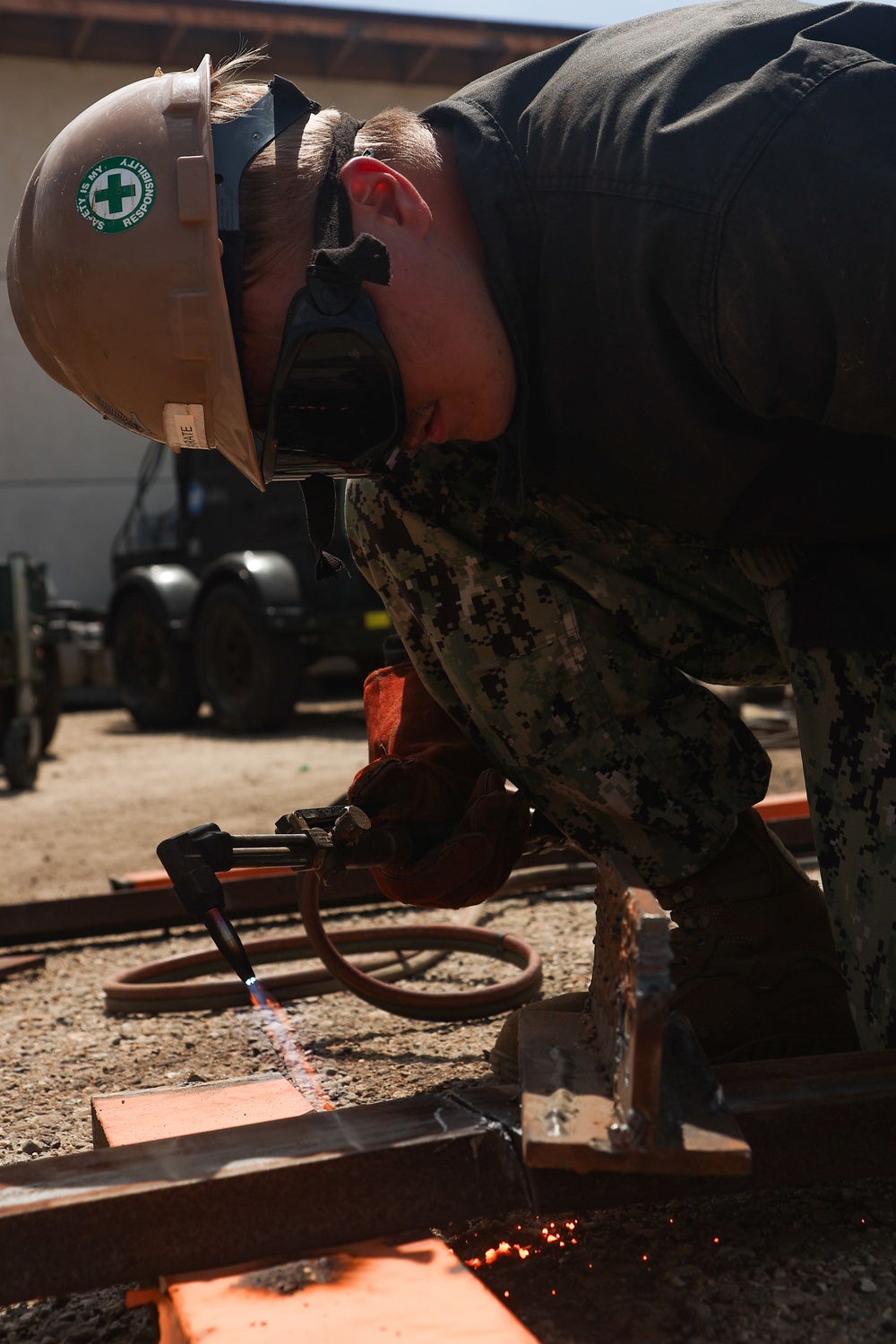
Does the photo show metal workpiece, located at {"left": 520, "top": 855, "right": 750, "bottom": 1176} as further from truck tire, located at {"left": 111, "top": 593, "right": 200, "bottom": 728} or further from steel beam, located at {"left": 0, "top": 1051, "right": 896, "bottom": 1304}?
truck tire, located at {"left": 111, "top": 593, "right": 200, "bottom": 728}

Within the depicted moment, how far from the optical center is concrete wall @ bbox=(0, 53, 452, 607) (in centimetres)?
1227

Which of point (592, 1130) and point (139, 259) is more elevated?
point (139, 259)

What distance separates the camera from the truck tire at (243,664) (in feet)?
24.3

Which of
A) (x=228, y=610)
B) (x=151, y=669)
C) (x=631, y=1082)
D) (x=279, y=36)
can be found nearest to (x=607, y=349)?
(x=631, y=1082)

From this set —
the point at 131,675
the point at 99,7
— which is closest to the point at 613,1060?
the point at 131,675

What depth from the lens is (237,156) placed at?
1.36 m

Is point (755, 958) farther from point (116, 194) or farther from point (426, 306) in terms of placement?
point (116, 194)

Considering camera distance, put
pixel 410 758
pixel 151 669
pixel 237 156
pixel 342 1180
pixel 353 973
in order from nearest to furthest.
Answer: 1. pixel 342 1180
2. pixel 237 156
3. pixel 410 758
4. pixel 353 973
5. pixel 151 669

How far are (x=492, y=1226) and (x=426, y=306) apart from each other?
0.93m

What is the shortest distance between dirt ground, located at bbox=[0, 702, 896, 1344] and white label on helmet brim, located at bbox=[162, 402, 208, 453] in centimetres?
83

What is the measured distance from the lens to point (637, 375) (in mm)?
1358

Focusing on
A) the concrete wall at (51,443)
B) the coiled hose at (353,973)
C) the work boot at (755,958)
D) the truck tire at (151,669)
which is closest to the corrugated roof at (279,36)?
the concrete wall at (51,443)

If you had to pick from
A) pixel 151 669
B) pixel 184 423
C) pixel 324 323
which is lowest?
pixel 151 669

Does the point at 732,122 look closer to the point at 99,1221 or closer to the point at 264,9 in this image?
the point at 99,1221
